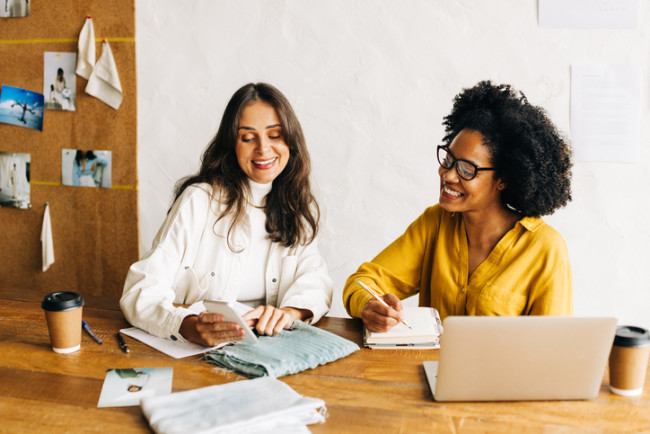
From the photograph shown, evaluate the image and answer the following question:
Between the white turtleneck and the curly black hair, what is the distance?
0.79m

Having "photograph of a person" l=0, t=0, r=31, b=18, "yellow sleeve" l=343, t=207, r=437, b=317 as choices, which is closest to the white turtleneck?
"yellow sleeve" l=343, t=207, r=437, b=317

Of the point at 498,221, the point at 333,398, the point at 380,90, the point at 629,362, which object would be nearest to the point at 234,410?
the point at 333,398

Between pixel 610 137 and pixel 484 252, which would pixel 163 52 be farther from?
pixel 610 137

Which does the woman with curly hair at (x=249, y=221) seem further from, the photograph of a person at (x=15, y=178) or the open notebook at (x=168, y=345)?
the photograph of a person at (x=15, y=178)

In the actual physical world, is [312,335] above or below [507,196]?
below

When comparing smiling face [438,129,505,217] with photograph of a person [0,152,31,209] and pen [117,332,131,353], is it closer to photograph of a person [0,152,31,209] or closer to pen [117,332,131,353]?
pen [117,332,131,353]

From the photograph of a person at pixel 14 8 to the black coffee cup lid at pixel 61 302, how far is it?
2.54m

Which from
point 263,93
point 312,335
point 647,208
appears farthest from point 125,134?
point 647,208

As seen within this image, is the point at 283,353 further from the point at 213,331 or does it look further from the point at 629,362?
the point at 629,362

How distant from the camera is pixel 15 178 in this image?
346 centimetres

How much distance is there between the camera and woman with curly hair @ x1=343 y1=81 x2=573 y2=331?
67.5 inches

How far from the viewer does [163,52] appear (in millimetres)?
3160

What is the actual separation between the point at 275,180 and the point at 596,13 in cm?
179

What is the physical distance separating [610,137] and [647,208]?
1.31 feet
